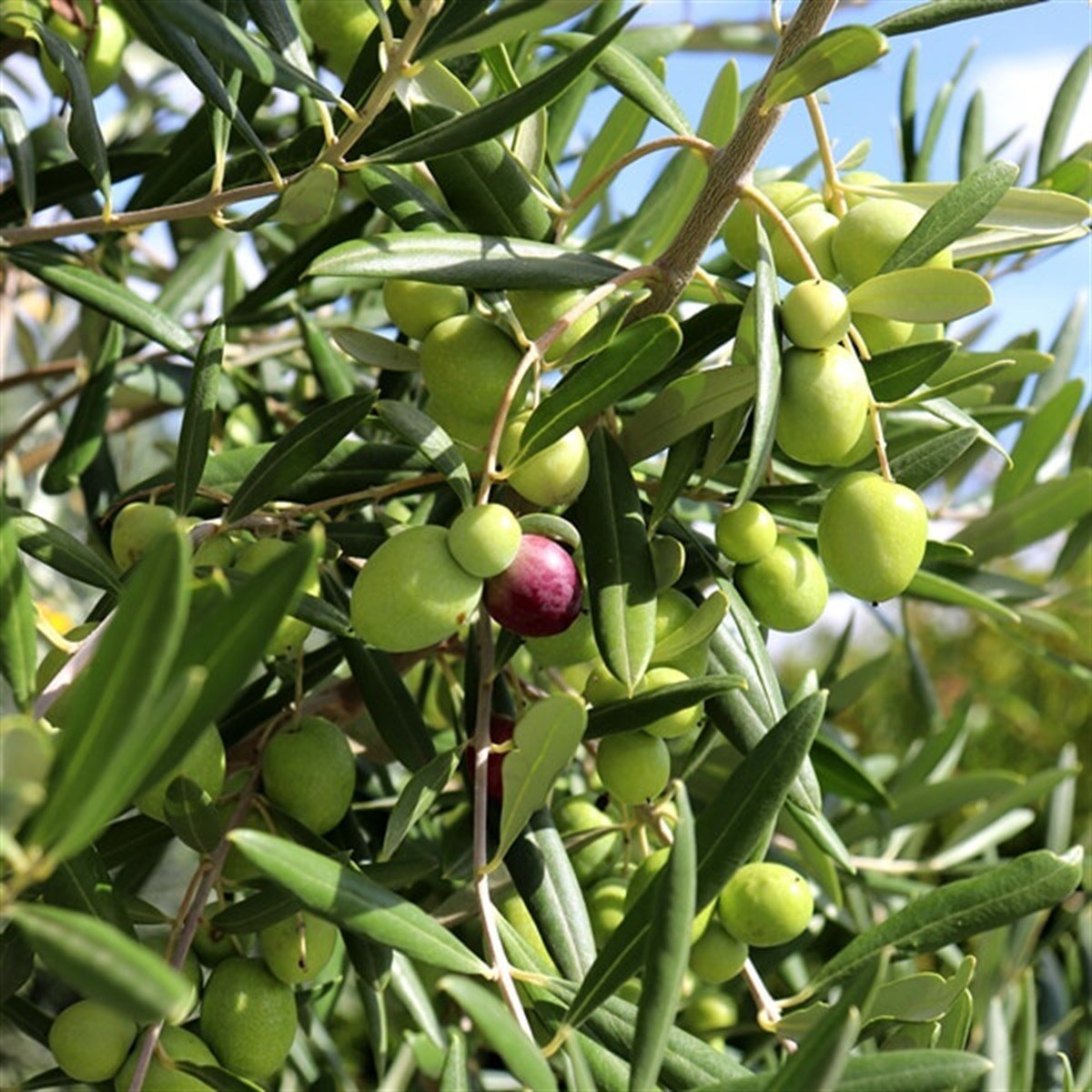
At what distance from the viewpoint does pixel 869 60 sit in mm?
643

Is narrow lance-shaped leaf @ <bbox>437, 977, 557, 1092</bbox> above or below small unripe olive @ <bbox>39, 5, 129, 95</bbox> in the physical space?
below

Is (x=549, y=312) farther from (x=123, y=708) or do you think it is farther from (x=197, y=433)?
(x=123, y=708)

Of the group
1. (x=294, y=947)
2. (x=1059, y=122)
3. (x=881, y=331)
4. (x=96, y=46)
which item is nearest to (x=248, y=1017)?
(x=294, y=947)

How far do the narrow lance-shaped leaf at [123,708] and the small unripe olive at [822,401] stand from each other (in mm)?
339

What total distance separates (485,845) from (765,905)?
159mm

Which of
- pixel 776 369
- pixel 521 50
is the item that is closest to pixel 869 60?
pixel 776 369

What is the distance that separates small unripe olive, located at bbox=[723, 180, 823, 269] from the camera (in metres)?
0.79

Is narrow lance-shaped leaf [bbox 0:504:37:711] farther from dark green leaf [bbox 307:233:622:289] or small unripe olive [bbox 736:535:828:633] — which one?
small unripe olive [bbox 736:535:828:633]

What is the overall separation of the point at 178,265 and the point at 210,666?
1.02 meters

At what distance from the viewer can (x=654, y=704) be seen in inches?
29.0

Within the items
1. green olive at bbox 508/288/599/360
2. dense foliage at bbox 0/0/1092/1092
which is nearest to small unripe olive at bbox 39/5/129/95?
dense foliage at bbox 0/0/1092/1092

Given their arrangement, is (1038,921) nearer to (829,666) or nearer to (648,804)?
(829,666)

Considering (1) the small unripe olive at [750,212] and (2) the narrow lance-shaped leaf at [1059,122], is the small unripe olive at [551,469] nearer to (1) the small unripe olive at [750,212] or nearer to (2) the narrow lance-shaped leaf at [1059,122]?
(1) the small unripe olive at [750,212]

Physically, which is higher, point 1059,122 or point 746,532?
point 1059,122
